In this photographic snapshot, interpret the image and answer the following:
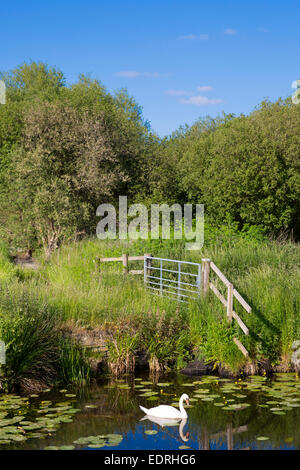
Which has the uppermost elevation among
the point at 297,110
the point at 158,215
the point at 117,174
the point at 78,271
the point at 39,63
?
the point at 39,63

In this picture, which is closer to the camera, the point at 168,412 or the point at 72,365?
the point at 168,412

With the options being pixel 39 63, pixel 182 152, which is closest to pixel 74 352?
pixel 182 152

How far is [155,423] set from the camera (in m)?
7.02

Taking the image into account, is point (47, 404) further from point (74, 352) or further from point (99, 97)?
point (99, 97)

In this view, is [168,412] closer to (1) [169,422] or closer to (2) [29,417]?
(1) [169,422]

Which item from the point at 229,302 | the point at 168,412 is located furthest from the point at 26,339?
the point at 229,302

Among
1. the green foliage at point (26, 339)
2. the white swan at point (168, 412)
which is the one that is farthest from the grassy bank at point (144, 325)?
the white swan at point (168, 412)

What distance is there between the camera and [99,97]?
85.1 ft

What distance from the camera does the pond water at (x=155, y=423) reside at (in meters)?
6.41

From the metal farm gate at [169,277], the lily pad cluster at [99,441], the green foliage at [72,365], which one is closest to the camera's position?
the lily pad cluster at [99,441]

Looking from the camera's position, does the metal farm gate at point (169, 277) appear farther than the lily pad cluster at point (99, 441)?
Yes

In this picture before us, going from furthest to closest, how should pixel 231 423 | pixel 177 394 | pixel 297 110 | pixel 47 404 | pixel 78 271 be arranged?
pixel 297 110
pixel 78 271
pixel 177 394
pixel 47 404
pixel 231 423

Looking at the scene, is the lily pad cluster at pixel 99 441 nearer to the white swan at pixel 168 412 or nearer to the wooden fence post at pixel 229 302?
the white swan at pixel 168 412
